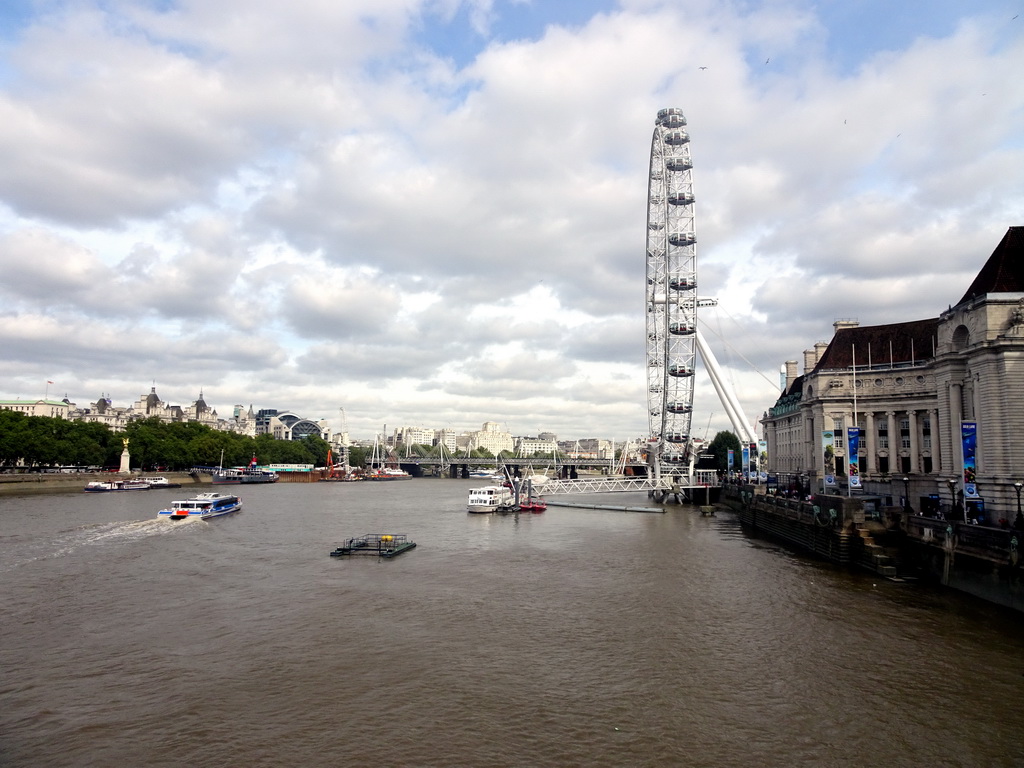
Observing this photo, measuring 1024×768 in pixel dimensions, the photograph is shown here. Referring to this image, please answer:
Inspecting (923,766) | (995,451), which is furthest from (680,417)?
(923,766)

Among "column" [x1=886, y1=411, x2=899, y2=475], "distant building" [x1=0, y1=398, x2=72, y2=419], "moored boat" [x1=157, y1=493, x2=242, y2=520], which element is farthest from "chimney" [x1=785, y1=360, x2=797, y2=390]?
"distant building" [x1=0, y1=398, x2=72, y2=419]

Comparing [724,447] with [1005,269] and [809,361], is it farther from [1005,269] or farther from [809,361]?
[1005,269]

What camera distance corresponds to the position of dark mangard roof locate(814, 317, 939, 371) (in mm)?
60594

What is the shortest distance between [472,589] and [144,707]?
1520 cm

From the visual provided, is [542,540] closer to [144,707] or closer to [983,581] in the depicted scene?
[983,581]

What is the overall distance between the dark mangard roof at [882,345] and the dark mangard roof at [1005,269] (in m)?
23.1

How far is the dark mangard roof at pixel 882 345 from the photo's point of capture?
2386 inches

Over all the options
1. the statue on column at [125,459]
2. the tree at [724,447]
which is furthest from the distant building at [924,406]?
the statue on column at [125,459]

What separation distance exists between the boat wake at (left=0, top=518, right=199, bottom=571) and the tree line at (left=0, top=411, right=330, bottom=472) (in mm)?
53590

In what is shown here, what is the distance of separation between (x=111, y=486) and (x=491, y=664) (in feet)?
296

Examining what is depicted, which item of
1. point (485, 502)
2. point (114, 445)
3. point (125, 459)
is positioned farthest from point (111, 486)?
point (485, 502)

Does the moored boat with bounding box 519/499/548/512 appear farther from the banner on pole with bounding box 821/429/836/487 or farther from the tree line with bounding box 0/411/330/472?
the tree line with bounding box 0/411/330/472

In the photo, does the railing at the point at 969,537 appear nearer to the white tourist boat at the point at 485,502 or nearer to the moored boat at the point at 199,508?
the white tourist boat at the point at 485,502

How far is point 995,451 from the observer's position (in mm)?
32656
